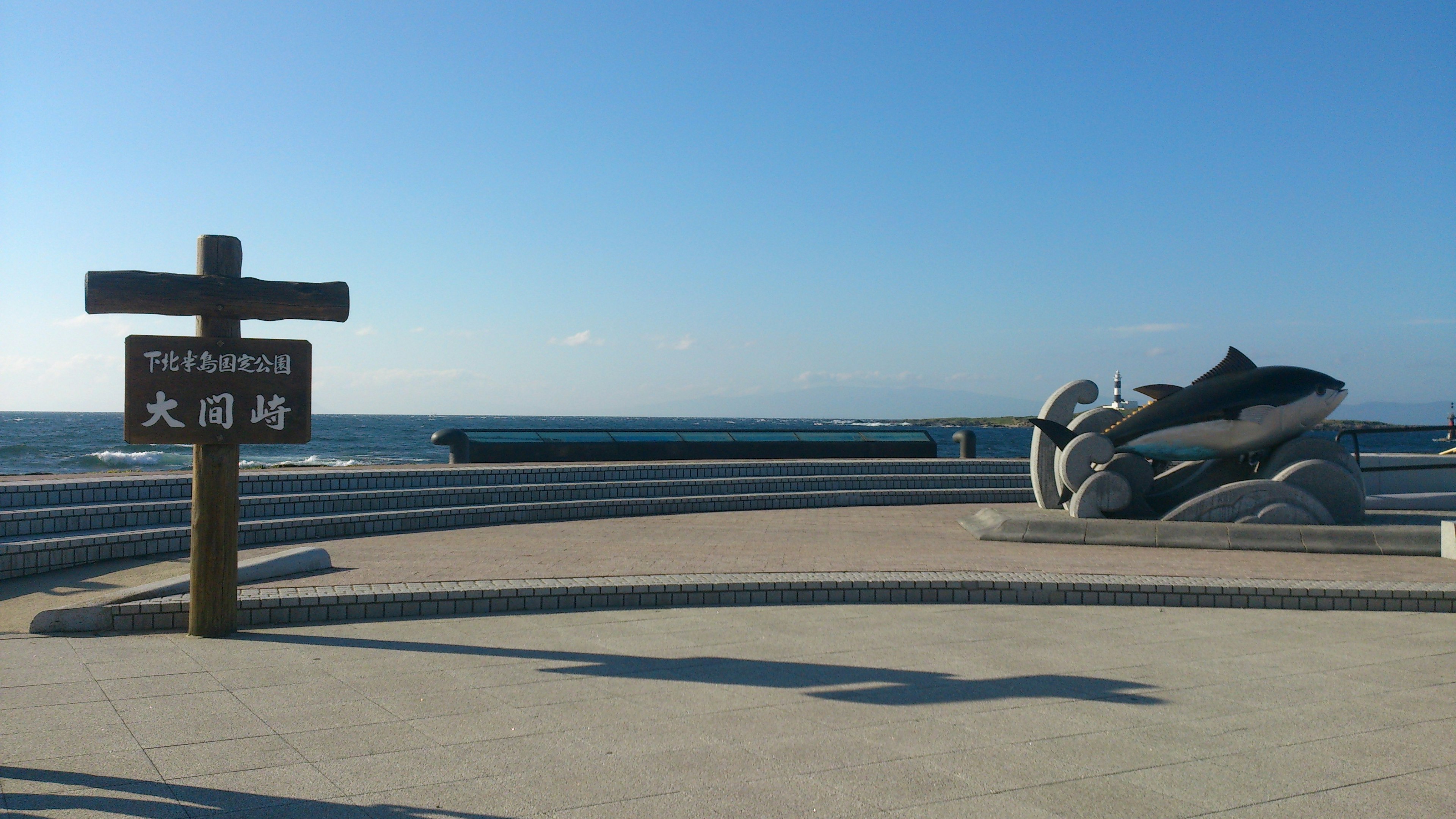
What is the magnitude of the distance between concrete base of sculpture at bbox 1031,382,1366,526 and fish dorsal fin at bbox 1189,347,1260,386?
98 centimetres

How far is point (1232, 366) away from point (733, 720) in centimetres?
936

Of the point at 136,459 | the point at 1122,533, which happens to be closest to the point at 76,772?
the point at 1122,533

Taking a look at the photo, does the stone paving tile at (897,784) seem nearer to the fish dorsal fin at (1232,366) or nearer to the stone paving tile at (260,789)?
the stone paving tile at (260,789)

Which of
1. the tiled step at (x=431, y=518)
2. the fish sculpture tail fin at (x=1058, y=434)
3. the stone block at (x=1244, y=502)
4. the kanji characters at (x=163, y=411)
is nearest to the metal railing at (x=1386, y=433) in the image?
the stone block at (x=1244, y=502)

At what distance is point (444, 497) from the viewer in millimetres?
12156

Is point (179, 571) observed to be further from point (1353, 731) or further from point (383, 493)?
point (1353, 731)

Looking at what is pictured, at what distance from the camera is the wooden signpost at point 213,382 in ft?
19.4

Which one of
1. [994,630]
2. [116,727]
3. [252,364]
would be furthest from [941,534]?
[116,727]

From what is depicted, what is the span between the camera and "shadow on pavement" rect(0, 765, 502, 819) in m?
3.22

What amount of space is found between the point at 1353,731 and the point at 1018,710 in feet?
4.80

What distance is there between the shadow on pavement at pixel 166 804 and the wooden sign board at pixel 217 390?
113 inches

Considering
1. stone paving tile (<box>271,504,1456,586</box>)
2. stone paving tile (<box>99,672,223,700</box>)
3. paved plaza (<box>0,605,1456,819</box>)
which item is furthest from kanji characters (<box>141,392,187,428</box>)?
stone paving tile (<box>271,504,1456,586</box>)

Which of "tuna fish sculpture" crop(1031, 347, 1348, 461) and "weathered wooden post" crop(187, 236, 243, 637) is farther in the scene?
"tuna fish sculpture" crop(1031, 347, 1348, 461)

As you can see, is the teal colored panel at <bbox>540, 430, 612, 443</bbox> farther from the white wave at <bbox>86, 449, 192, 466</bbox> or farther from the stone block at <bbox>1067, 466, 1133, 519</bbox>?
the white wave at <bbox>86, 449, 192, 466</bbox>
